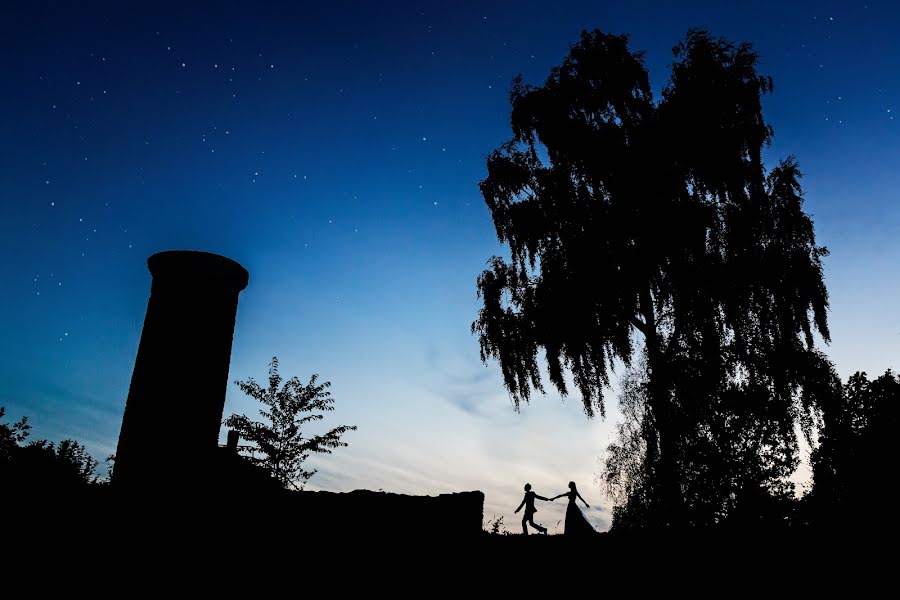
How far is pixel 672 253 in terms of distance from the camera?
1083 cm

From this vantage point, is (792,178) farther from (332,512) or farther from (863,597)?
(332,512)

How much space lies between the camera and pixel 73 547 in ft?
11.3

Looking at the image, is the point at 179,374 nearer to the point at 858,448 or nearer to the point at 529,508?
the point at 529,508

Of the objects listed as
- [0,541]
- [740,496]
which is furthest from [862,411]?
[0,541]

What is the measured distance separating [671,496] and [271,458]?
17869mm

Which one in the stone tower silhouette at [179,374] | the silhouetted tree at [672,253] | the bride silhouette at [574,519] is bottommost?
the bride silhouette at [574,519]

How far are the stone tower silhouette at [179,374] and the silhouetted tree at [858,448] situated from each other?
12.0 meters

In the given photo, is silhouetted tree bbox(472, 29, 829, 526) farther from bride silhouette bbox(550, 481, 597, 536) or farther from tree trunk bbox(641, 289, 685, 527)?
bride silhouette bbox(550, 481, 597, 536)

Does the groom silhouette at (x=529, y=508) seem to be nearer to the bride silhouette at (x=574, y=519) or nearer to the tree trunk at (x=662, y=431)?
the bride silhouette at (x=574, y=519)

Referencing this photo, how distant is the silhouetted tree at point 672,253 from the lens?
10781 millimetres

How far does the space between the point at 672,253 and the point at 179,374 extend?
9809mm

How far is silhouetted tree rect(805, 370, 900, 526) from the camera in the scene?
35.9 feet

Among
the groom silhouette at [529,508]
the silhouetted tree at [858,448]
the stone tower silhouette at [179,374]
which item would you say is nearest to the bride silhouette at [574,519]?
the groom silhouette at [529,508]

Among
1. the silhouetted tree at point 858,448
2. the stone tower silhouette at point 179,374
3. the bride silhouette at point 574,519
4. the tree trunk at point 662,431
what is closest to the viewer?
the stone tower silhouette at point 179,374
